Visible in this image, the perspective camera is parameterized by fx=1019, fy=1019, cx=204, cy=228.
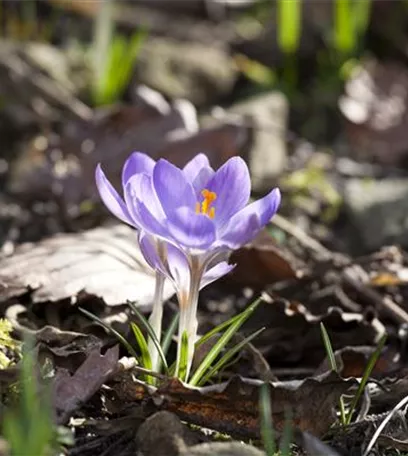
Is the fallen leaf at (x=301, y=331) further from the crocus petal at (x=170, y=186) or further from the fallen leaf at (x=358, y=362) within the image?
the crocus petal at (x=170, y=186)

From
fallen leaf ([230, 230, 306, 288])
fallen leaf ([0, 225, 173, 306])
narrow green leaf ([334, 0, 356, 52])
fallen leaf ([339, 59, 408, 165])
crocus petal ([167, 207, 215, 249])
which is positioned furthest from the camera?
narrow green leaf ([334, 0, 356, 52])

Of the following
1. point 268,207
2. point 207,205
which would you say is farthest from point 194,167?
point 268,207

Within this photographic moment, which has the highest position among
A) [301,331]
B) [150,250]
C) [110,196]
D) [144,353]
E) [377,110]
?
[110,196]

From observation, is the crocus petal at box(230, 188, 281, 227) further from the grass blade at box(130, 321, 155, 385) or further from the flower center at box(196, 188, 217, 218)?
the grass blade at box(130, 321, 155, 385)

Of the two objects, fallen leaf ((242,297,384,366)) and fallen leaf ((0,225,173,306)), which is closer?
→ fallen leaf ((0,225,173,306))

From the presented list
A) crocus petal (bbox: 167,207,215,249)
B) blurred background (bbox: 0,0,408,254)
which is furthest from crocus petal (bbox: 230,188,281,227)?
blurred background (bbox: 0,0,408,254)

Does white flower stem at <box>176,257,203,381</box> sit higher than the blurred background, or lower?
higher

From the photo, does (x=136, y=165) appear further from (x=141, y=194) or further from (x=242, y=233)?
(x=242, y=233)
